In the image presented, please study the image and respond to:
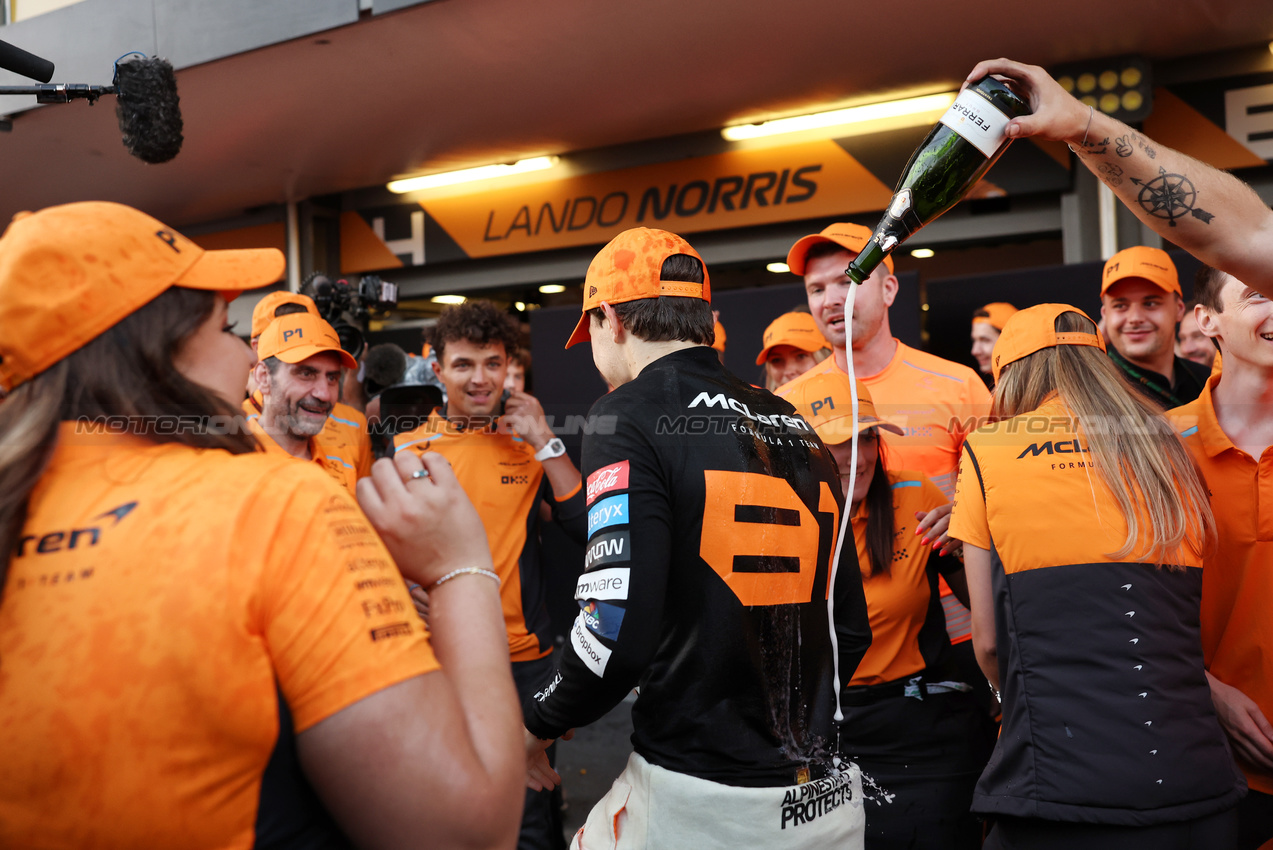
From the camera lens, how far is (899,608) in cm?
245

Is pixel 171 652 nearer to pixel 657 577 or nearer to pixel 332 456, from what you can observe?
pixel 657 577

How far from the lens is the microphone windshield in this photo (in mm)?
2863

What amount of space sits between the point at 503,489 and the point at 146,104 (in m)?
1.92

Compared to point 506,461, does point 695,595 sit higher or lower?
lower

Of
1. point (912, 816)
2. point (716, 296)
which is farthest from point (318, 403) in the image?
point (716, 296)

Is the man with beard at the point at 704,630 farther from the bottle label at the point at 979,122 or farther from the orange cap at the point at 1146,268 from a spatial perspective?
the orange cap at the point at 1146,268

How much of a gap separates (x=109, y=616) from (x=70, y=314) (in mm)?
342

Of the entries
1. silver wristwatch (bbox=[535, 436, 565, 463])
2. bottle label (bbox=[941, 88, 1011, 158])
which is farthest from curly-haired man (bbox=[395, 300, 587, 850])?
bottle label (bbox=[941, 88, 1011, 158])

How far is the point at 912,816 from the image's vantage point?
2332 millimetres

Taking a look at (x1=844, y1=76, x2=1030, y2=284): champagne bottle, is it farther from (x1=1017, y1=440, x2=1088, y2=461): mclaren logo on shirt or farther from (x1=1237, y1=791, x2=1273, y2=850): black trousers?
(x1=1237, y1=791, x2=1273, y2=850): black trousers

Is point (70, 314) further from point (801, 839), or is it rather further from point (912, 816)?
point (912, 816)

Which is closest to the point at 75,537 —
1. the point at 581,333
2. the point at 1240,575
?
the point at 581,333

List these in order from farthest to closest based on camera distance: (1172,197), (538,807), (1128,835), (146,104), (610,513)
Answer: (538,807)
(146,104)
(1128,835)
(610,513)
(1172,197)

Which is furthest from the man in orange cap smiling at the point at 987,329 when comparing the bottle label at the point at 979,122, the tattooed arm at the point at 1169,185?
the bottle label at the point at 979,122
